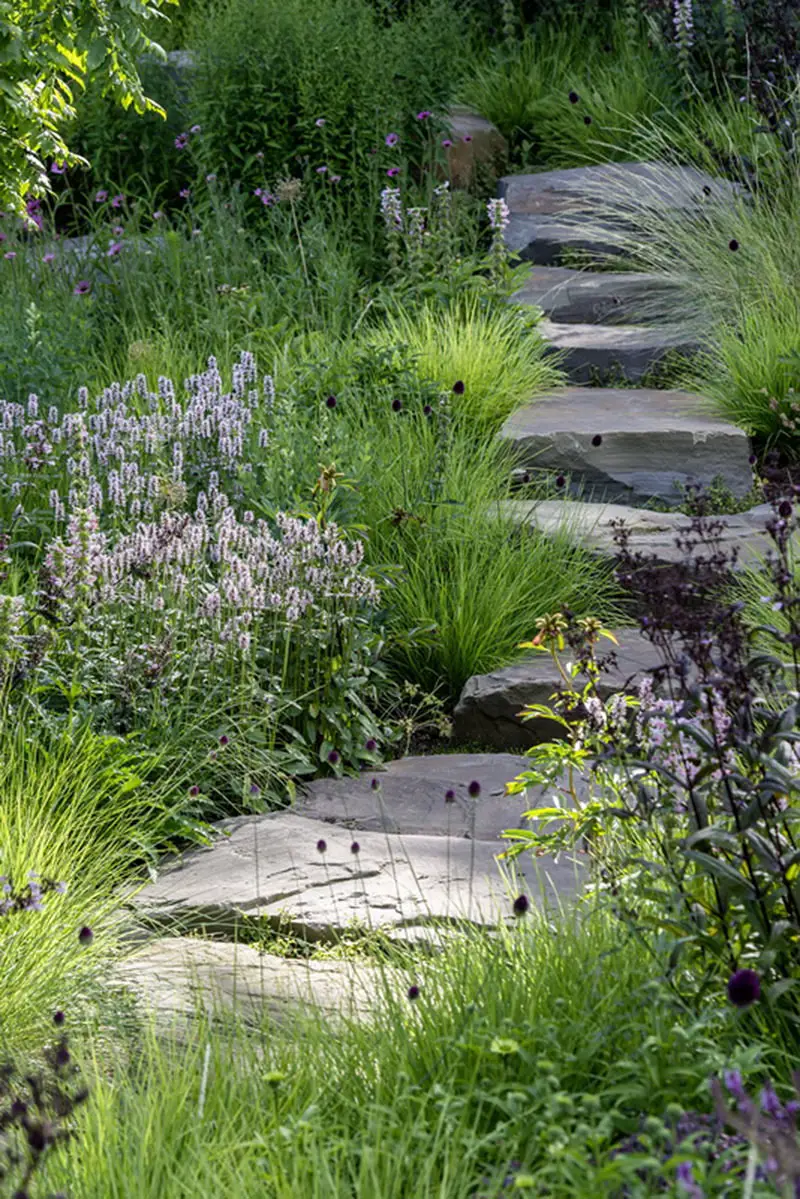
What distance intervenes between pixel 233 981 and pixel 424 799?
4.41ft

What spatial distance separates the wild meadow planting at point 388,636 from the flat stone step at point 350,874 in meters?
0.02

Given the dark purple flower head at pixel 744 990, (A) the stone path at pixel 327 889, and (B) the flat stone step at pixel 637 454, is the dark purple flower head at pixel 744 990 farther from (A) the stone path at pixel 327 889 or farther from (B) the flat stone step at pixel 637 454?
(B) the flat stone step at pixel 637 454

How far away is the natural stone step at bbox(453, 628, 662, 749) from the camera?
4727 millimetres

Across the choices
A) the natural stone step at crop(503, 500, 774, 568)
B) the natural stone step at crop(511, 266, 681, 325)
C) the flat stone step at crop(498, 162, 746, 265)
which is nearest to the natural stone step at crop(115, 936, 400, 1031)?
the natural stone step at crop(503, 500, 774, 568)

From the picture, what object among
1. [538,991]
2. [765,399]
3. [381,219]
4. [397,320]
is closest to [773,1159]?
[538,991]

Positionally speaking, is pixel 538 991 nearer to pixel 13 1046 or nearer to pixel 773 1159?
pixel 13 1046

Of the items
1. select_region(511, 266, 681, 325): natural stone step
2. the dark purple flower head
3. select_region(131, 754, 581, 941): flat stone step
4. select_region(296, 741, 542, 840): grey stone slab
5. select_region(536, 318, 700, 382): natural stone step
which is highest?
the dark purple flower head

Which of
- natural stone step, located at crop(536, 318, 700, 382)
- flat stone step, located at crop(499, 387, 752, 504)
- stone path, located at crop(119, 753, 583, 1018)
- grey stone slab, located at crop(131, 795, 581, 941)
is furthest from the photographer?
natural stone step, located at crop(536, 318, 700, 382)

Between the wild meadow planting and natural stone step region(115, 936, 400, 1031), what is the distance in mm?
19

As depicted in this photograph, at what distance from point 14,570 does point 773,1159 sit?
12.6 ft

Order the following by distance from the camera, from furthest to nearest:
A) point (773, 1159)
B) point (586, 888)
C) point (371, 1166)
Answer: point (586, 888) < point (371, 1166) < point (773, 1159)

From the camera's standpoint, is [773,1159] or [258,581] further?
[258,581]

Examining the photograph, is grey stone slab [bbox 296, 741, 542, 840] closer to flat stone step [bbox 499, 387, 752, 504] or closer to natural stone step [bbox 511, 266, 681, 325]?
flat stone step [bbox 499, 387, 752, 504]

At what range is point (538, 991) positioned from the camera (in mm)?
2445
